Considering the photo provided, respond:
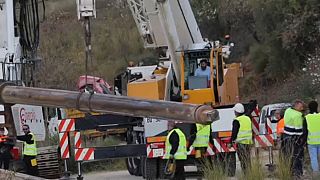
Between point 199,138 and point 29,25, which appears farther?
point 29,25

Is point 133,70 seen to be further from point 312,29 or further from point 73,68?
point 73,68

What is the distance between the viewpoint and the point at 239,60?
152ft

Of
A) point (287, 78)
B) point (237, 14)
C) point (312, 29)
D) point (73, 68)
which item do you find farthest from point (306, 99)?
point (73, 68)

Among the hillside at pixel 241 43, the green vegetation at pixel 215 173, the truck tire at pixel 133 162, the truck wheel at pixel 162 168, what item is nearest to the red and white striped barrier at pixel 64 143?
the truck wheel at pixel 162 168

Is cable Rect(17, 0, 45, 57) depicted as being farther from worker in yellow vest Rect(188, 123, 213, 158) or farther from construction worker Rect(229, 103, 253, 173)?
construction worker Rect(229, 103, 253, 173)

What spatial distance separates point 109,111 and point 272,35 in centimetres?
3443

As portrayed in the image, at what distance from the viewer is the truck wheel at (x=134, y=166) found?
1980 cm

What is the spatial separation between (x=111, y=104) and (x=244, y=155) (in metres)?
8.93

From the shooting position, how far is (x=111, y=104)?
637cm

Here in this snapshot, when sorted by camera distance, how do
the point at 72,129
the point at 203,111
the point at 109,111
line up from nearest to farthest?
the point at 203,111 < the point at 109,111 < the point at 72,129

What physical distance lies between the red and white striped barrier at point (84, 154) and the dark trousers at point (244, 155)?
3.37 m

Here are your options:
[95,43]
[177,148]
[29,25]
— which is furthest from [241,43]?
[177,148]

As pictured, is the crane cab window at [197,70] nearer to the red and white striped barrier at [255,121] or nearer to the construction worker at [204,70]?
the construction worker at [204,70]

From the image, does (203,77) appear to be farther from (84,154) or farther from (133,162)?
(133,162)
